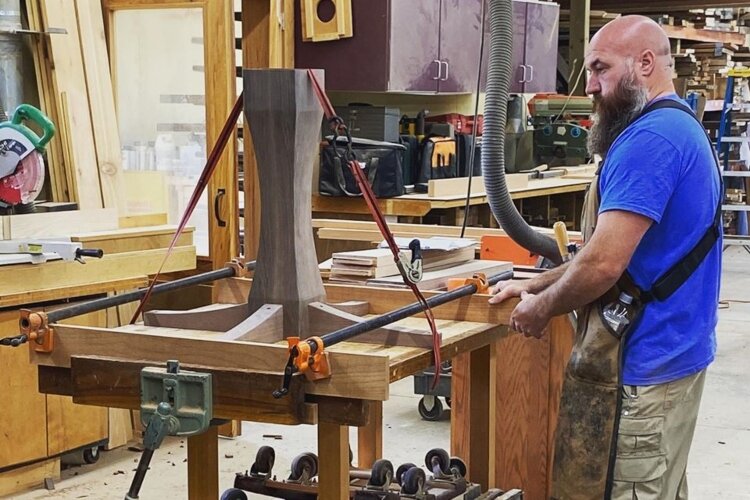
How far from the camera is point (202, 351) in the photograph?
7.37 ft

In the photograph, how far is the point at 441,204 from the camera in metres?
6.05

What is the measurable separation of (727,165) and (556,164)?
3.63 metres

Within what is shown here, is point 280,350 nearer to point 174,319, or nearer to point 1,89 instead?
point 174,319

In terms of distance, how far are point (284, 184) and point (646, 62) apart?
0.94 metres

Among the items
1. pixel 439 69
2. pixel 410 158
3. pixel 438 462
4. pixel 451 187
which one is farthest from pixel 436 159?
pixel 438 462

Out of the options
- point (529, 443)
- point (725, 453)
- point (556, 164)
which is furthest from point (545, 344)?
point (556, 164)

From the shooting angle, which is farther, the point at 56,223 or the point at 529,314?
the point at 56,223

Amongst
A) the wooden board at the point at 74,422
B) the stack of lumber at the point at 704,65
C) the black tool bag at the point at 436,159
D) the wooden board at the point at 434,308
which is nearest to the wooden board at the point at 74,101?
the wooden board at the point at 74,422

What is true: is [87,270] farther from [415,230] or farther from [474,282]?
[474,282]

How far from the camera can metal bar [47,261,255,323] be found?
8.05 ft

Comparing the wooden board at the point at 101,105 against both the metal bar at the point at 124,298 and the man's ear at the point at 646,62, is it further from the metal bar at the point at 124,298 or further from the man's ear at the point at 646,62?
the man's ear at the point at 646,62

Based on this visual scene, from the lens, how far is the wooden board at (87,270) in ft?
13.4

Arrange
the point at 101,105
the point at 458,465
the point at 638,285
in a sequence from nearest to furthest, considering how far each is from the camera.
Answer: the point at 638,285 < the point at 458,465 < the point at 101,105

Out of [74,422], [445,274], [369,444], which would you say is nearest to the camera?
[445,274]
